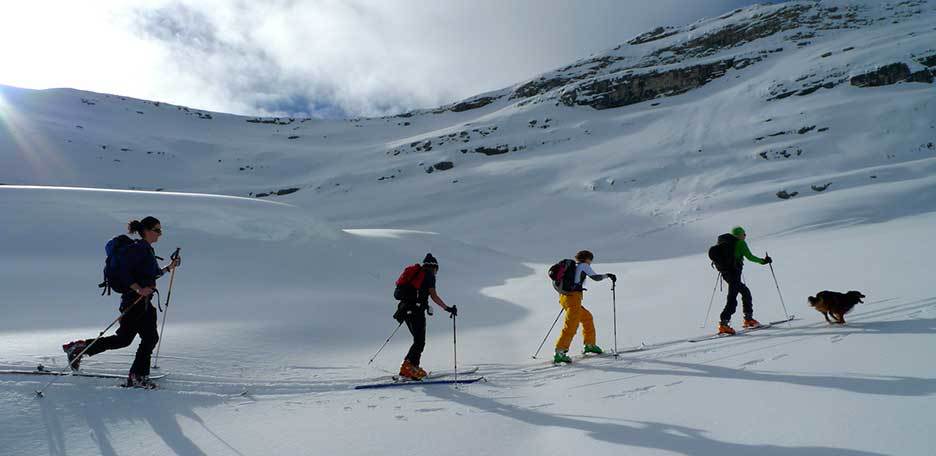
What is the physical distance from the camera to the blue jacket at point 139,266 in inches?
190

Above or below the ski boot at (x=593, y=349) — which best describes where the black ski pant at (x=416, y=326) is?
above

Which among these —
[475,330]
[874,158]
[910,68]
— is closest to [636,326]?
[475,330]

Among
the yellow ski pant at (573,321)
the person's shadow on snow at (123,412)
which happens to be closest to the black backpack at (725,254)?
the yellow ski pant at (573,321)

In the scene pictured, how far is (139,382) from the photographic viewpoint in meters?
4.77

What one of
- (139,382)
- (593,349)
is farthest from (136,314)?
(593,349)

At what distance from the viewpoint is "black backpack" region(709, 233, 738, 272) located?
7.54 metres

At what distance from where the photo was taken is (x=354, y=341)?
842cm

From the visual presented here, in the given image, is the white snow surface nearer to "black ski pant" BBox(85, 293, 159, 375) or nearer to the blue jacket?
"black ski pant" BBox(85, 293, 159, 375)

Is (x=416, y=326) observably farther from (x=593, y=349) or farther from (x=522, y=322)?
(x=522, y=322)

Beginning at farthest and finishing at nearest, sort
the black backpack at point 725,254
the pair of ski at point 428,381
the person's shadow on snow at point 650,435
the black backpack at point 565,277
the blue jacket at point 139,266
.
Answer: the black backpack at point 725,254 → the black backpack at point 565,277 → the pair of ski at point 428,381 → the blue jacket at point 139,266 → the person's shadow on snow at point 650,435

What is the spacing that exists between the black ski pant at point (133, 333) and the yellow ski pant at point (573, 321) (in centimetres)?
508

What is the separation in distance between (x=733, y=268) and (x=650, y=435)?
Answer: 4951 millimetres

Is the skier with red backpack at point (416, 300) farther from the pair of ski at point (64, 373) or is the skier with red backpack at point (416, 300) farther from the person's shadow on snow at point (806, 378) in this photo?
the pair of ski at point (64, 373)

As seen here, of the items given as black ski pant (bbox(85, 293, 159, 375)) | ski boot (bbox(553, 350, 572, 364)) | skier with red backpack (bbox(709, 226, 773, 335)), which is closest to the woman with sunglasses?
black ski pant (bbox(85, 293, 159, 375))
